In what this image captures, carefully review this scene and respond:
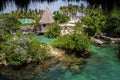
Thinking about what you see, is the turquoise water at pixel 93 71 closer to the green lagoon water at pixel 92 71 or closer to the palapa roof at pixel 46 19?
the green lagoon water at pixel 92 71

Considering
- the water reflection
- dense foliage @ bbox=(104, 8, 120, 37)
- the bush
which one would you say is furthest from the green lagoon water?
the water reflection

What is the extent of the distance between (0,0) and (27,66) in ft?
43.3

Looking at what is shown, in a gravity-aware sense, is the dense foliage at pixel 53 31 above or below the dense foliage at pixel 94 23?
below

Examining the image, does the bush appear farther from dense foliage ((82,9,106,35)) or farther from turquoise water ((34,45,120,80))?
dense foliage ((82,9,106,35))

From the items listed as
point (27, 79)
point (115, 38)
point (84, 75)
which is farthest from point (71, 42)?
point (115, 38)

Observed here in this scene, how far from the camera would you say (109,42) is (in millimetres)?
22047

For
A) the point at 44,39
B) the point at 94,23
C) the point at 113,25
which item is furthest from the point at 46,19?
the point at 113,25

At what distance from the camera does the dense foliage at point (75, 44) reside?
17.4 meters

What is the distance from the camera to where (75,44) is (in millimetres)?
17500

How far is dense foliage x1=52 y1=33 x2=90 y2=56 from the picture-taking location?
17375 mm

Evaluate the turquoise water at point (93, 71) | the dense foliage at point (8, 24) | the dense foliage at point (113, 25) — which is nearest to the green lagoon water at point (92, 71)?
the turquoise water at point (93, 71)

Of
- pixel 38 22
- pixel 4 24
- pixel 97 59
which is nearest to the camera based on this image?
pixel 97 59

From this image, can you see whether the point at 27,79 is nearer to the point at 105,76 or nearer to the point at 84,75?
the point at 84,75

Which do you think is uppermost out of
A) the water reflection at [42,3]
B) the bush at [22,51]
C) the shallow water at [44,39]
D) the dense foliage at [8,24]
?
the water reflection at [42,3]
